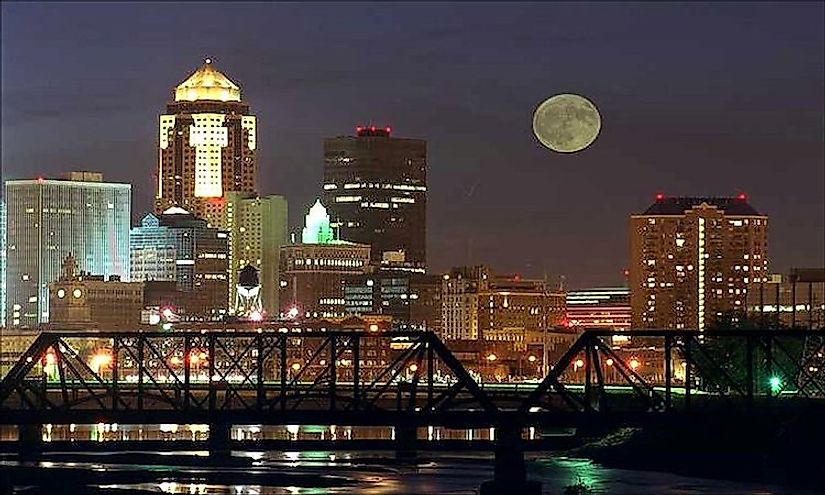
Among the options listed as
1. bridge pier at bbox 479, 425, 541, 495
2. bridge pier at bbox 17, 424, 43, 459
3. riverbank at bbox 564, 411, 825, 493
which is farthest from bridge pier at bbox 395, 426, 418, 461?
bridge pier at bbox 479, 425, 541, 495

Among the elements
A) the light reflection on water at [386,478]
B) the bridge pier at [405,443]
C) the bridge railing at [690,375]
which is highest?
the bridge railing at [690,375]

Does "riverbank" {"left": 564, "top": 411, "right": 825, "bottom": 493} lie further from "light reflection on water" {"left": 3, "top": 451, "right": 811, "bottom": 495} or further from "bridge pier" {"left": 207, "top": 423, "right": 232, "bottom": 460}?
"bridge pier" {"left": 207, "top": 423, "right": 232, "bottom": 460}

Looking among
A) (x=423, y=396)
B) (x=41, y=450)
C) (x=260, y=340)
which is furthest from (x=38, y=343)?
(x=423, y=396)

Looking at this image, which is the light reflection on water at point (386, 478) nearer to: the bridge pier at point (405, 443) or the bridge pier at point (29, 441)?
the bridge pier at point (405, 443)

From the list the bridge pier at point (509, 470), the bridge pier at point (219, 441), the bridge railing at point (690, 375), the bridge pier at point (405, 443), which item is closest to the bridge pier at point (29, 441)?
the bridge pier at point (219, 441)

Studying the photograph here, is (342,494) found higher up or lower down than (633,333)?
lower down

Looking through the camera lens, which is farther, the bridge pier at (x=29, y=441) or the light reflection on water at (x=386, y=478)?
the bridge pier at (x=29, y=441)

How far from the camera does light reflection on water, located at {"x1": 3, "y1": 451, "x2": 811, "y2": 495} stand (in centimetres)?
13250

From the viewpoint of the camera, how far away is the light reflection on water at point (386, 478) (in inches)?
5217

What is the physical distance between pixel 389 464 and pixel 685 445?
17.6 m

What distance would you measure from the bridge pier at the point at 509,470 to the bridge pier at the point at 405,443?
121ft

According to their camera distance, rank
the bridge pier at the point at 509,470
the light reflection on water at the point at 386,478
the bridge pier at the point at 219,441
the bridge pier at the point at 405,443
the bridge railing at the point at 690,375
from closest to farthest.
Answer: the bridge pier at the point at 509,470 < the bridge railing at the point at 690,375 < the light reflection on water at the point at 386,478 < the bridge pier at the point at 219,441 < the bridge pier at the point at 405,443

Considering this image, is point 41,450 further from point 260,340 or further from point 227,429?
point 260,340

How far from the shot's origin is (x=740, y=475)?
142 metres
